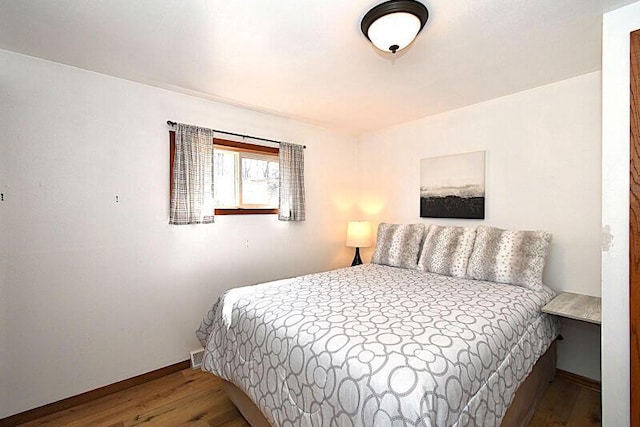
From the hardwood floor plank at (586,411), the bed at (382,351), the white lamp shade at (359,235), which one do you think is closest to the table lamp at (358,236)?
the white lamp shade at (359,235)

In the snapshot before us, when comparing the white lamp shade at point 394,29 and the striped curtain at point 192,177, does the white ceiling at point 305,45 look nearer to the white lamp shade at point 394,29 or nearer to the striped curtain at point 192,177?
the white lamp shade at point 394,29

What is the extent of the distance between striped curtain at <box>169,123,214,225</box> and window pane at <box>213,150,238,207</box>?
145mm

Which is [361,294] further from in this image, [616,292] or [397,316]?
[616,292]

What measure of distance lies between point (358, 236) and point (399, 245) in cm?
69

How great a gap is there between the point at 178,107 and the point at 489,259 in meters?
2.83

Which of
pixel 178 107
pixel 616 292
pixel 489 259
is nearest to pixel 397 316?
pixel 616 292

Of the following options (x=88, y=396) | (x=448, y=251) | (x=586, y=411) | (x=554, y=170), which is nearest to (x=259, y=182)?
(x=448, y=251)

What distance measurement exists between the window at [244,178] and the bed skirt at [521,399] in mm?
1514

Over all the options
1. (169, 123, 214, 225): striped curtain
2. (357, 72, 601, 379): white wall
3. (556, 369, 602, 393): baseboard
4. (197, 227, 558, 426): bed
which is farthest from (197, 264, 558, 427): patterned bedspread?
(169, 123, 214, 225): striped curtain

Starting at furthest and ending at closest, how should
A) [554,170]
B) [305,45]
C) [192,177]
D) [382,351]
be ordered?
[192,177], [554,170], [305,45], [382,351]

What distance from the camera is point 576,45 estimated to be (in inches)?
71.7

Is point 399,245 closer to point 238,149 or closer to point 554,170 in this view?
point 554,170

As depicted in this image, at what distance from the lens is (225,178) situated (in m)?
2.83

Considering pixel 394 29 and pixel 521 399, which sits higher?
pixel 394 29
